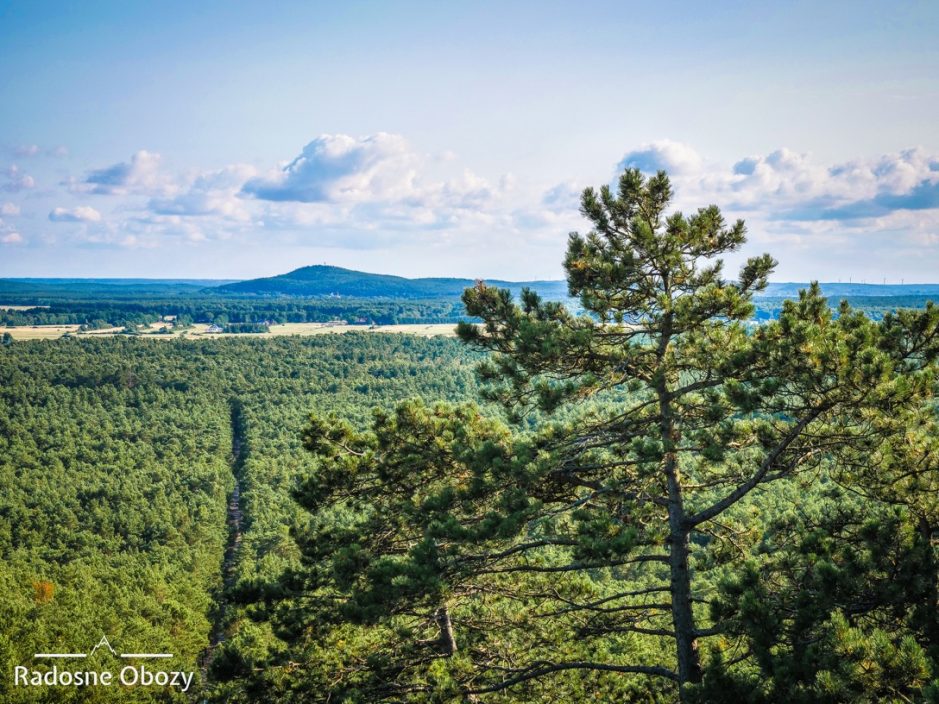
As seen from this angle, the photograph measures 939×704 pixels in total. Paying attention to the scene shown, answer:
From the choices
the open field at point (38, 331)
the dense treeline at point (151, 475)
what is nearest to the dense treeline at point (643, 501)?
the dense treeline at point (151, 475)

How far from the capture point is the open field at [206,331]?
510 ft

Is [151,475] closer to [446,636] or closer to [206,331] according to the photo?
[446,636]

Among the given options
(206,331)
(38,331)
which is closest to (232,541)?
(206,331)

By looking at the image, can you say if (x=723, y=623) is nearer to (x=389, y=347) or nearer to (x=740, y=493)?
(x=740, y=493)

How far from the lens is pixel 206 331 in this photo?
176 metres

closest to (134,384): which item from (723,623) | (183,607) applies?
(183,607)

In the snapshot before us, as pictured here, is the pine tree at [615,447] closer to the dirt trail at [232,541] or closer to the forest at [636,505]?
the forest at [636,505]

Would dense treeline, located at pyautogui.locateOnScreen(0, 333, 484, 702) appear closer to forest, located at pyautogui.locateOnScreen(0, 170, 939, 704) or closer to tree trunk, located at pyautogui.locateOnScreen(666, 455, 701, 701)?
forest, located at pyautogui.locateOnScreen(0, 170, 939, 704)

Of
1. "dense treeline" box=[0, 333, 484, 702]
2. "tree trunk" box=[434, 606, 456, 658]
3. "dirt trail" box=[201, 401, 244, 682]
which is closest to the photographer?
"tree trunk" box=[434, 606, 456, 658]

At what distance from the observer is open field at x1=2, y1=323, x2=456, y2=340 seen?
155 meters

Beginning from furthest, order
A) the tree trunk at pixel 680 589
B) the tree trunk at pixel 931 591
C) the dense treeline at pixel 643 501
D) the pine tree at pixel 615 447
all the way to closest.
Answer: the tree trunk at pixel 680 589, the pine tree at pixel 615 447, the dense treeline at pixel 643 501, the tree trunk at pixel 931 591

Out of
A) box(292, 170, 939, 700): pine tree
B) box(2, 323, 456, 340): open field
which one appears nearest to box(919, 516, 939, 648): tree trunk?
box(292, 170, 939, 700): pine tree

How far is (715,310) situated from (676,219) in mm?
1343

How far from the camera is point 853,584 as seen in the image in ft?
20.8
